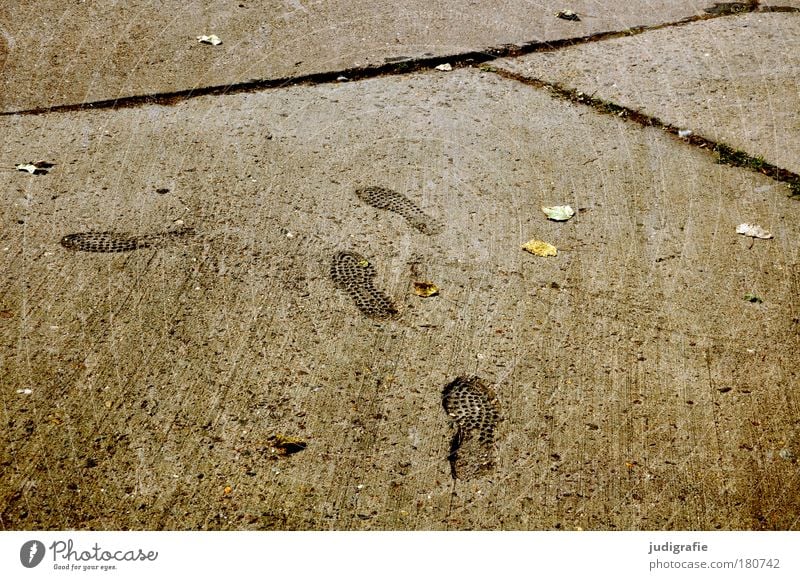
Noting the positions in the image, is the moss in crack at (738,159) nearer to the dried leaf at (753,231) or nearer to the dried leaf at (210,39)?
the dried leaf at (753,231)

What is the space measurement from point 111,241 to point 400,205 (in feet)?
4.07

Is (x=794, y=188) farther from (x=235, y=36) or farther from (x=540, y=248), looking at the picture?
(x=235, y=36)

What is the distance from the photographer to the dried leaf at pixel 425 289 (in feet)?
10.0

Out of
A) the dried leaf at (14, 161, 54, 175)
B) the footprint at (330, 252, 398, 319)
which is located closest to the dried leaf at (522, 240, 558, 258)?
the footprint at (330, 252, 398, 319)

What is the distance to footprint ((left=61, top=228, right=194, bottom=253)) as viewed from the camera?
3.17 m

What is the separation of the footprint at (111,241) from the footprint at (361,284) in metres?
0.68

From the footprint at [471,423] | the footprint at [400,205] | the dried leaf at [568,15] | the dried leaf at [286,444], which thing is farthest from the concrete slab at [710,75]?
the dried leaf at [286,444]

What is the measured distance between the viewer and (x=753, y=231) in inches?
136

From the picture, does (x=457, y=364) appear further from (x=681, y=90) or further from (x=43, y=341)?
(x=681, y=90)

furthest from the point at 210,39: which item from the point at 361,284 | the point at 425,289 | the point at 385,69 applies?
the point at 425,289

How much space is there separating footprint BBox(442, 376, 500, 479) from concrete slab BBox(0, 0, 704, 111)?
2.68 metres

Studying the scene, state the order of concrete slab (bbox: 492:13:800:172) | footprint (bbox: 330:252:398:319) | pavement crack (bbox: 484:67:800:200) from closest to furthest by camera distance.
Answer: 1. footprint (bbox: 330:252:398:319)
2. pavement crack (bbox: 484:67:800:200)
3. concrete slab (bbox: 492:13:800:172)

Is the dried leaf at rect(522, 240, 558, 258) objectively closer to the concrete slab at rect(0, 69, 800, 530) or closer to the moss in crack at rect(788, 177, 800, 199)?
the concrete slab at rect(0, 69, 800, 530)
